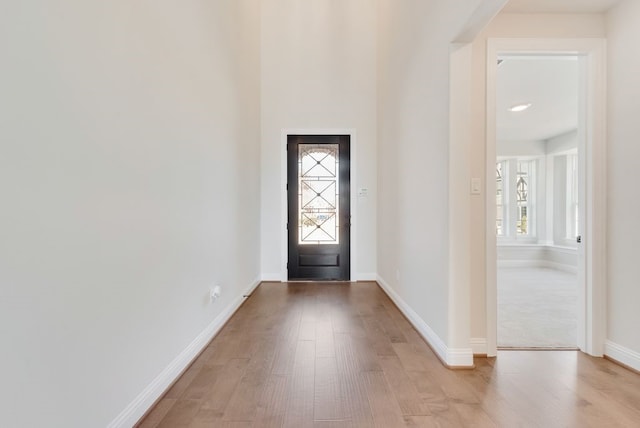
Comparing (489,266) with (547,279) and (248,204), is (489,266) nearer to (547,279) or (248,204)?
(248,204)

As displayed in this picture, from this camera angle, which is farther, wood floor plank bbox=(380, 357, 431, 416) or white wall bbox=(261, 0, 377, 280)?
white wall bbox=(261, 0, 377, 280)

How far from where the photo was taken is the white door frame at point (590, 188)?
2.29 m

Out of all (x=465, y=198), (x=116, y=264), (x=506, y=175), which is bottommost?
(x=116, y=264)

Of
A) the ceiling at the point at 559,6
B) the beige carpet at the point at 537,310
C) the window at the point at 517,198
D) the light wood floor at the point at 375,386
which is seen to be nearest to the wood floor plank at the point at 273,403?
the light wood floor at the point at 375,386

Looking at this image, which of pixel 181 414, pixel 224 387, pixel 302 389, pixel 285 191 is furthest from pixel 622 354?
pixel 285 191

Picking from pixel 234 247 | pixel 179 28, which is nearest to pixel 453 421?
pixel 234 247

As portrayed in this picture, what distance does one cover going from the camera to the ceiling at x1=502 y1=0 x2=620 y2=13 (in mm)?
2232

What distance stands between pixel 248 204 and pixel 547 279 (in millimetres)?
5032

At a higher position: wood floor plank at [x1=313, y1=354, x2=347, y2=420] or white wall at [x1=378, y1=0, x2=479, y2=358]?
white wall at [x1=378, y1=0, x2=479, y2=358]

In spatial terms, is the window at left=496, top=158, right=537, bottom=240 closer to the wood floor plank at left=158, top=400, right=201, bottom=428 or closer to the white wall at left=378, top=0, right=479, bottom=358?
the white wall at left=378, top=0, right=479, bottom=358

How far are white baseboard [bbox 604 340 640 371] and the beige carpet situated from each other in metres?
0.23

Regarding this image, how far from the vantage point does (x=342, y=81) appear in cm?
463

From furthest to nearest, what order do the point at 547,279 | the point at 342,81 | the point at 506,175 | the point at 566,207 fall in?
the point at 506,175 → the point at 566,207 → the point at 547,279 → the point at 342,81

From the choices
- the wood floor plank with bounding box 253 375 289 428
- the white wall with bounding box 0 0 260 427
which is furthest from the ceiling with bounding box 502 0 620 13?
the wood floor plank with bounding box 253 375 289 428
